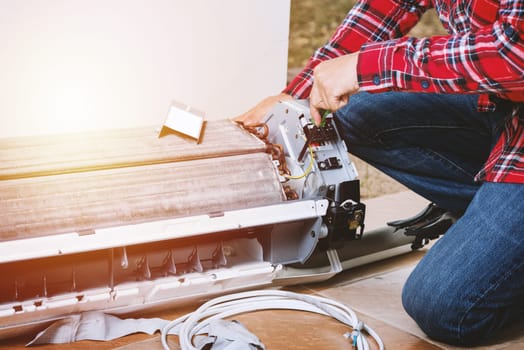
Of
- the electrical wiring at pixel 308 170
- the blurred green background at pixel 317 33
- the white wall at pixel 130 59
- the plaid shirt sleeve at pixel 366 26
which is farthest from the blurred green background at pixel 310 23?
the electrical wiring at pixel 308 170

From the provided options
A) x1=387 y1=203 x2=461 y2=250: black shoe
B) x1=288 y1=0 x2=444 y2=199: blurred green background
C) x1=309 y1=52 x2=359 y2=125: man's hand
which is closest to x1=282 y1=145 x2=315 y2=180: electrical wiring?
x1=309 y1=52 x2=359 y2=125: man's hand

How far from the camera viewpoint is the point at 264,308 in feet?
4.69

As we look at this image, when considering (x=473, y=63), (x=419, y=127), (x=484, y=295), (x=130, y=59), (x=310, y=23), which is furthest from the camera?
(x=310, y=23)

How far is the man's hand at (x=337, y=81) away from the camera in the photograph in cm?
122

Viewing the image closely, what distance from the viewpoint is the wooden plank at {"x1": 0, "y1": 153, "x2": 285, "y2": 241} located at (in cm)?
119

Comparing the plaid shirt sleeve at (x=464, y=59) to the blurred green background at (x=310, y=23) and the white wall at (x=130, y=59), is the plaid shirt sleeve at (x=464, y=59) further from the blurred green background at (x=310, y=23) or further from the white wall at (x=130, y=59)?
the blurred green background at (x=310, y=23)

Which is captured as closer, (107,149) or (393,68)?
(393,68)

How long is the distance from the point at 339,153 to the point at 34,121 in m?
0.93

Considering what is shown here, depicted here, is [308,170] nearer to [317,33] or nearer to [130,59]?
[130,59]

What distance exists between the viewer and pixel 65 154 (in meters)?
1.31

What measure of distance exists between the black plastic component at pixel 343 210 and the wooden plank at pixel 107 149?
201mm

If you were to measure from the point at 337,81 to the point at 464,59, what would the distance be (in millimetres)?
239

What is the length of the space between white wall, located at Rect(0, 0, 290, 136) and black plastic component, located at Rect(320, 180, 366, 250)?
0.84 m

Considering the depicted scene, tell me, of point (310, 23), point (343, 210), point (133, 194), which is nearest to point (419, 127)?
point (343, 210)
